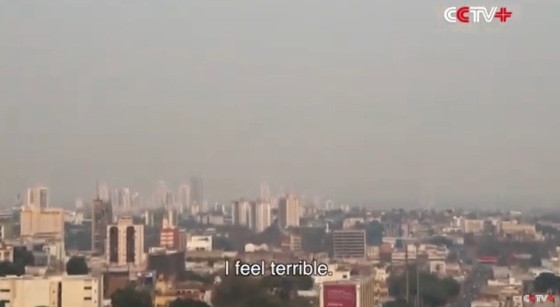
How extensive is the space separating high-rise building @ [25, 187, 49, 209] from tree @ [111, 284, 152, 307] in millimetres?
444

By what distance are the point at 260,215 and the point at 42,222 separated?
0.78 meters

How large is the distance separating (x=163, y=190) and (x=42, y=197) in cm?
44

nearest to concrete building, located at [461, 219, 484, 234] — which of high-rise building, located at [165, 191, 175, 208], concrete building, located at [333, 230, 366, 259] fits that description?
concrete building, located at [333, 230, 366, 259]

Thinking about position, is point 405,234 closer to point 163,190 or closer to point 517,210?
point 517,210

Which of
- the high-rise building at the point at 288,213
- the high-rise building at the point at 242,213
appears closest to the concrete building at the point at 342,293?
the high-rise building at the point at 288,213

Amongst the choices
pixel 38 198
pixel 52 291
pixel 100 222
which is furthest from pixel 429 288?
pixel 38 198

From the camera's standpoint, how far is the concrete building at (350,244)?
3867mm

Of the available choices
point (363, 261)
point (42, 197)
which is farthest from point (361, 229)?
point (42, 197)

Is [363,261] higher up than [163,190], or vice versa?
[163,190]

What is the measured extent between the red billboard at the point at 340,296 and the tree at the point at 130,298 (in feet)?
2.02

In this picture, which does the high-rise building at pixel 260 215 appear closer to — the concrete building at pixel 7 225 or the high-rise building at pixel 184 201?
the high-rise building at pixel 184 201

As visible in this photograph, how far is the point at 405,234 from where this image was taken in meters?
3.89

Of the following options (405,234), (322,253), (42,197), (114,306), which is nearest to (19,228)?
(42,197)

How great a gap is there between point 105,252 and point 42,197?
325 mm
